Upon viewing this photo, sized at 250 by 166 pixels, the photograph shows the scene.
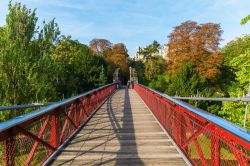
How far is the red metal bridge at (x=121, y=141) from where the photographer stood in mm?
3990

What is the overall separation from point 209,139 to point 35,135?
263 centimetres

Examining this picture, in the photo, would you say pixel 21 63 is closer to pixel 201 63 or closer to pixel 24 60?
pixel 24 60

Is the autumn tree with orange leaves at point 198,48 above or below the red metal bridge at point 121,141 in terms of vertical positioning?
above

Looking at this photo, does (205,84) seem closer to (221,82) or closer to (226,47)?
(221,82)

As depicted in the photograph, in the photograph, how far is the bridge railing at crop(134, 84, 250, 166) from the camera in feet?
10.7

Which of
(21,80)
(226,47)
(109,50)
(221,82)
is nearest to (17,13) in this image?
(21,80)

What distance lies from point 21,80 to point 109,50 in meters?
64.4

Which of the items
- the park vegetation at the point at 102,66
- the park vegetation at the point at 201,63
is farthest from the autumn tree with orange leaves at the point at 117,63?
the park vegetation at the point at 201,63

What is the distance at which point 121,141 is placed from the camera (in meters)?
7.35

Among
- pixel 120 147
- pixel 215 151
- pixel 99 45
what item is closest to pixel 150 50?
pixel 99 45

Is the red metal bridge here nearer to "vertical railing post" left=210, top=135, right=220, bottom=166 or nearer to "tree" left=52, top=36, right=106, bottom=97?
"vertical railing post" left=210, top=135, right=220, bottom=166

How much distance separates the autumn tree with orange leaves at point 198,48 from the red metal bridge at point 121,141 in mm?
36464

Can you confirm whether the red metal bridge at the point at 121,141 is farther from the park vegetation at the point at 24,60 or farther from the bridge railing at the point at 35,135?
the park vegetation at the point at 24,60

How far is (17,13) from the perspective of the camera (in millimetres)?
22688
